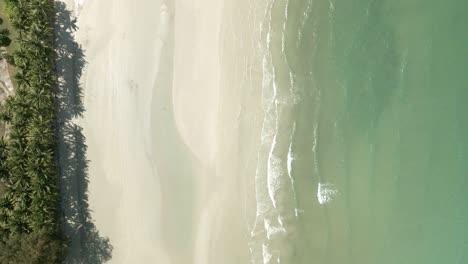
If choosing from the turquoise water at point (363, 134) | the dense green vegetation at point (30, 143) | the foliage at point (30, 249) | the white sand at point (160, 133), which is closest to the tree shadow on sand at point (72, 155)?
the white sand at point (160, 133)

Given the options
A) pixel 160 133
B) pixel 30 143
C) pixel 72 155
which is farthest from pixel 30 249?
pixel 160 133

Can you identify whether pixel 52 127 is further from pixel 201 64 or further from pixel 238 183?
pixel 238 183

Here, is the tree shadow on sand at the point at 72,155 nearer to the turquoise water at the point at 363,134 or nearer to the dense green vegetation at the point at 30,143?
the dense green vegetation at the point at 30,143

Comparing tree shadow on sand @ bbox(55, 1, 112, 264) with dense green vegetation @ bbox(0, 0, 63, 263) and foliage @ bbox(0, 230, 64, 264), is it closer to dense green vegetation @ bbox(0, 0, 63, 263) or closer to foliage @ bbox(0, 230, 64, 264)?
dense green vegetation @ bbox(0, 0, 63, 263)

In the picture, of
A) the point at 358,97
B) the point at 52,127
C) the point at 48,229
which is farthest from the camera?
the point at 358,97

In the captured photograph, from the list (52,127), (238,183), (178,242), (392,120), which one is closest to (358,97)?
(392,120)

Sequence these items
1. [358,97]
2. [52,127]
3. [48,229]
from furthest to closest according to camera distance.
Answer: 1. [358,97]
2. [52,127]
3. [48,229]
